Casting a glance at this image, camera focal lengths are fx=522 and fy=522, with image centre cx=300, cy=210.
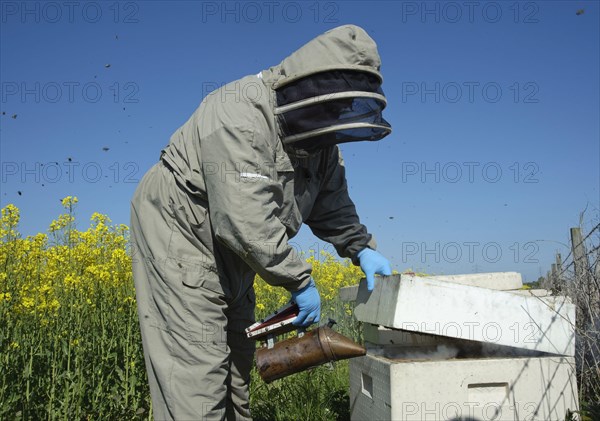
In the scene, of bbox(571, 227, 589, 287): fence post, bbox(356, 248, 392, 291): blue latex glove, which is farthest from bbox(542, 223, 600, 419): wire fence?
bbox(356, 248, 392, 291): blue latex glove

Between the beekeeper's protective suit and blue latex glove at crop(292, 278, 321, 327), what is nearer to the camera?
the beekeeper's protective suit

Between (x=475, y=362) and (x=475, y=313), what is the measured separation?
10.4 inches

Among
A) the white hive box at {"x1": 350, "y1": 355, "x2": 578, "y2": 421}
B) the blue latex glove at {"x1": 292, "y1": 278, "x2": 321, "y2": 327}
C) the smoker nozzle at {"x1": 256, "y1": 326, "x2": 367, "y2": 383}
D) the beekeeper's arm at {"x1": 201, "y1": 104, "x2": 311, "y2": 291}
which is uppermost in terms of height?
the beekeeper's arm at {"x1": 201, "y1": 104, "x2": 311, "y2": 291}

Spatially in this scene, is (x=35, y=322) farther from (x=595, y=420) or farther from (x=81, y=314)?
(x=595, y=420)

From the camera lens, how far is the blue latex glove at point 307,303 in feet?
9.27

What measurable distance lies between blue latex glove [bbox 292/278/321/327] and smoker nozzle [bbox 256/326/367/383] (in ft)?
0.27

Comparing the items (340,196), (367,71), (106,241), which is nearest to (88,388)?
(106,241)

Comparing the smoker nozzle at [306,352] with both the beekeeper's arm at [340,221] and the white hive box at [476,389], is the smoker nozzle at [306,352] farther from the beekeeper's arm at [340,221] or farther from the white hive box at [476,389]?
the beekeeper's arm at [340,221]

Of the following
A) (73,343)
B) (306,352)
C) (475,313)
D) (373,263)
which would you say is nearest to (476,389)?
(475,313)

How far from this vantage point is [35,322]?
4.21m

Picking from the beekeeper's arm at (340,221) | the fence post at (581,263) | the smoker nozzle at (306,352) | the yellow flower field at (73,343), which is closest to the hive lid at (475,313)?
the smoker nozzle at (306,352)

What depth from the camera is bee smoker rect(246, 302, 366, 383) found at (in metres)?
2.84

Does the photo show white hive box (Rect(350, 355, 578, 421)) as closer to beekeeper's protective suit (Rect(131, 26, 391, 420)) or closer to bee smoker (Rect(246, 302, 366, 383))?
bee smoker (Rect(246, 302, 366, 383))

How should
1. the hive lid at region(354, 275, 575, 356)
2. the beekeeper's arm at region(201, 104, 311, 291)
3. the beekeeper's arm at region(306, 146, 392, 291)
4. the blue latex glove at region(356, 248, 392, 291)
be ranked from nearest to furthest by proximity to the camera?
1. the beekeeper's arm at region(201, 104, 311, 291)
2. the hive lid at region(354, 275, 575, 356)
3. the blue latex glove at region(356, 248, 392, 291)
4. the beekeeper's arm at region(306, 146, 392, 291)
